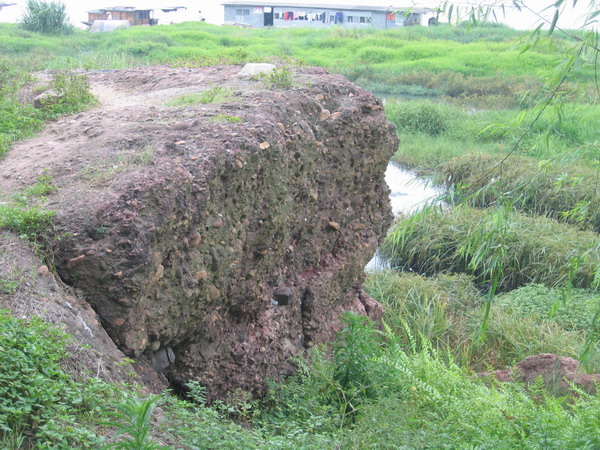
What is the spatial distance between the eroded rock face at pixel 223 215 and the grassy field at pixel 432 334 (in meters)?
0.30

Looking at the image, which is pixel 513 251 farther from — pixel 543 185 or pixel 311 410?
pixel 311 410

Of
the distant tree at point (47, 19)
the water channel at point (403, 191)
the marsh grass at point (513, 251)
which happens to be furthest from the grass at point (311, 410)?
the distant tree at point (47, 19)

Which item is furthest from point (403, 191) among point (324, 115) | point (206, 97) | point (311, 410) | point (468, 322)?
point (311, 410)

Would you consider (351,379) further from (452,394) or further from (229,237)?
(229,237)

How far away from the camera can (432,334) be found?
817cm

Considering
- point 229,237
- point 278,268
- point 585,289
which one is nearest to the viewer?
point 229,237

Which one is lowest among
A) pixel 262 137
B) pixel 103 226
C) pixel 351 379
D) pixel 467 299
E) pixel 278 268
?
pixel 467 299

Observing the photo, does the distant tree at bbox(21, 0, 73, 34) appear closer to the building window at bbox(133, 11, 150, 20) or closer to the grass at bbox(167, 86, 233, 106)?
the building window at bbox(133, 11, 150, 20)

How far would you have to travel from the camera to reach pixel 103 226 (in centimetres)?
399

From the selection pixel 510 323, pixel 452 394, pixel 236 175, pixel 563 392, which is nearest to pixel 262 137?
pixel 236 175

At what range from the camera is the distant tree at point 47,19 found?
28.5 m

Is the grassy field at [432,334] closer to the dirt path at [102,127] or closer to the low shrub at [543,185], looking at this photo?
the low shrub at [543,185]

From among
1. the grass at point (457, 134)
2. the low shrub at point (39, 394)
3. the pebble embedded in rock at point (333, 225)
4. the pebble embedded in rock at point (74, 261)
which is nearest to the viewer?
the low shrub at point (39, 394)

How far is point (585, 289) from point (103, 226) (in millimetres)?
6988
